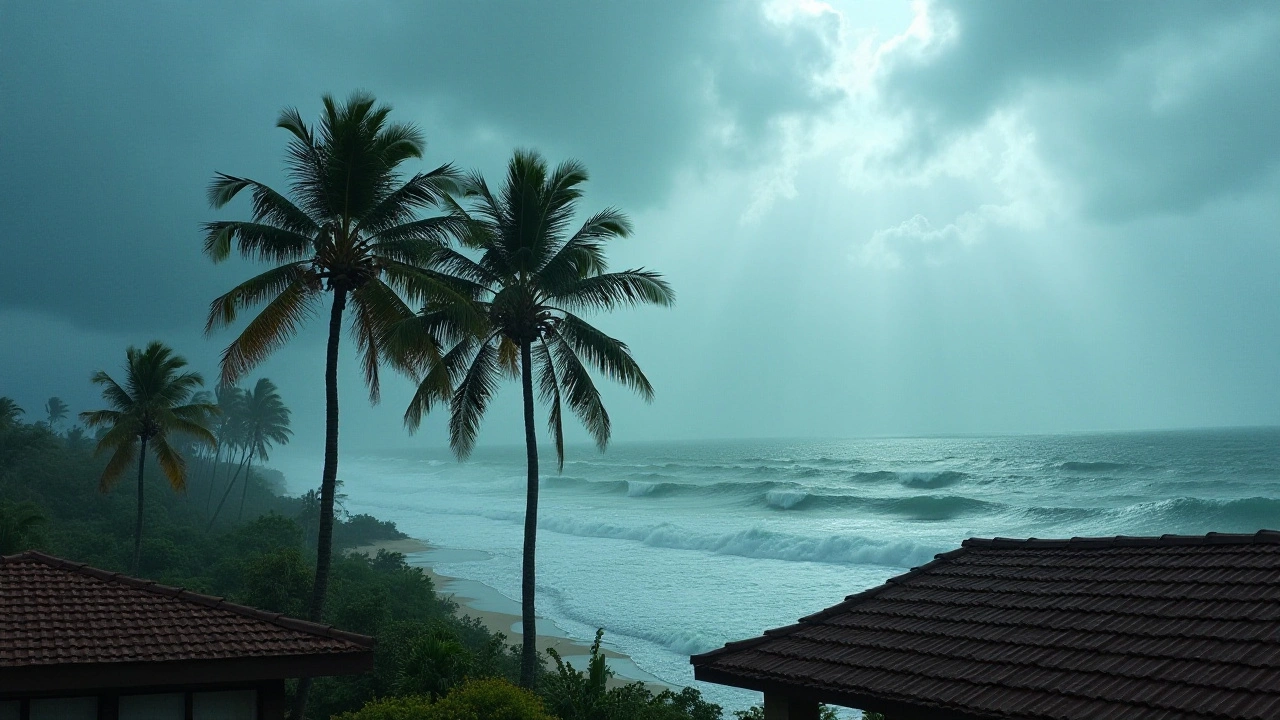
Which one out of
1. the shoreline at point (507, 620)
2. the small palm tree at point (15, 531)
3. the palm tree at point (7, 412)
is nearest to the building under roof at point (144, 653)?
the shoreline at point (507, 620)

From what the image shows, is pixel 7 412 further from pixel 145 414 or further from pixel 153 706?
pixel 153 706

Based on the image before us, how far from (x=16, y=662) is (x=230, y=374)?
27.1ft

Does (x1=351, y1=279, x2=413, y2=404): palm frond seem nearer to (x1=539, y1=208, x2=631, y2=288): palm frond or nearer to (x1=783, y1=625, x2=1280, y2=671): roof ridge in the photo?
(x1=539, y1=208, x2=631, y2=288): palm frond

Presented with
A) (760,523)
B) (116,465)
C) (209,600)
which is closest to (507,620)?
(116,465)

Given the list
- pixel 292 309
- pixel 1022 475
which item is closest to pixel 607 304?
Result: pixel 292 309

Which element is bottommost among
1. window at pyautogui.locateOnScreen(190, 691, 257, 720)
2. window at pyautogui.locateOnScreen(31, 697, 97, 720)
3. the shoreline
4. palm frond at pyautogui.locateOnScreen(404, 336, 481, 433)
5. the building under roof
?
the shoreline

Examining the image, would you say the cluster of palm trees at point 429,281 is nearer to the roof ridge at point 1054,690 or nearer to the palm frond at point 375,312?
the palm frond at point 375,312

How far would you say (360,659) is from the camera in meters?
8.25

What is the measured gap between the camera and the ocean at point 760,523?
2934 cm

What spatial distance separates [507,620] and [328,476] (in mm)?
16542

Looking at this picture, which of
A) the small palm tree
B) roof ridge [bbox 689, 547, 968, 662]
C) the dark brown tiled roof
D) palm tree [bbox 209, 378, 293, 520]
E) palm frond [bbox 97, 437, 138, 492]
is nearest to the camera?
the dark brown tiled roof

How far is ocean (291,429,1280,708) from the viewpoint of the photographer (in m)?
29.3

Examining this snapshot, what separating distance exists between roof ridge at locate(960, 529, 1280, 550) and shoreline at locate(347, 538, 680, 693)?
10684 mm

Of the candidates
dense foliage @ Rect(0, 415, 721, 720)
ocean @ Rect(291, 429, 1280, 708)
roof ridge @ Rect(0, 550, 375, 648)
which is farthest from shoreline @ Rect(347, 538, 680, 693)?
roof ridge @ Rect(0, 550, 375, 648)
